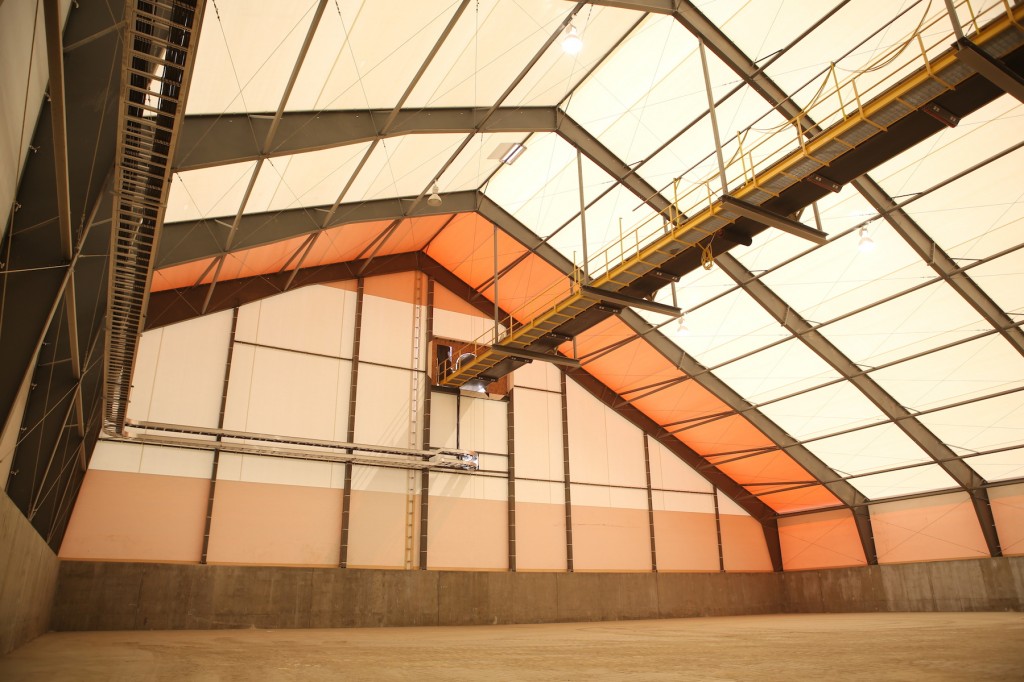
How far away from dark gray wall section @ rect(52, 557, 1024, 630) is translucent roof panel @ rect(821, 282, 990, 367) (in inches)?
485

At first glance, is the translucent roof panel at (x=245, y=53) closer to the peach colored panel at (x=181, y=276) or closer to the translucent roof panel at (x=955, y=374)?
the peach colored panel at (x=181, y=276)

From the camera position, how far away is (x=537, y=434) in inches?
1403

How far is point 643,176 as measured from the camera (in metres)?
27.5

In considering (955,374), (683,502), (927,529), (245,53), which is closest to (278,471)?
(245,53)

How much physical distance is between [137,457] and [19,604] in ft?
41.6

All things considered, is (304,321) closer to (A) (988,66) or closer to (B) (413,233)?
(B) (413,233)

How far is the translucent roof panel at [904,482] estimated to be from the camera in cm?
3225

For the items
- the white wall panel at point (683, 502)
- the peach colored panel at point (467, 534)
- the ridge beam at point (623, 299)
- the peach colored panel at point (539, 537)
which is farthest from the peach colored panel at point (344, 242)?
the white wall panel at point (683, 502)

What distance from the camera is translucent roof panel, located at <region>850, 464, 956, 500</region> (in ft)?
106

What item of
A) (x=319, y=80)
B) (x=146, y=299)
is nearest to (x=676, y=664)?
(x=146, y=299)

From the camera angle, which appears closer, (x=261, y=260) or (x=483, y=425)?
(x=261, y=260)

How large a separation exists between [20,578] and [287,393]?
1632 centimetres

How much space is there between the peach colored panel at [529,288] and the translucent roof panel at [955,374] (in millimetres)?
15104

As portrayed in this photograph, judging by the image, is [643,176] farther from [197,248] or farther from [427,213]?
[197,248]
